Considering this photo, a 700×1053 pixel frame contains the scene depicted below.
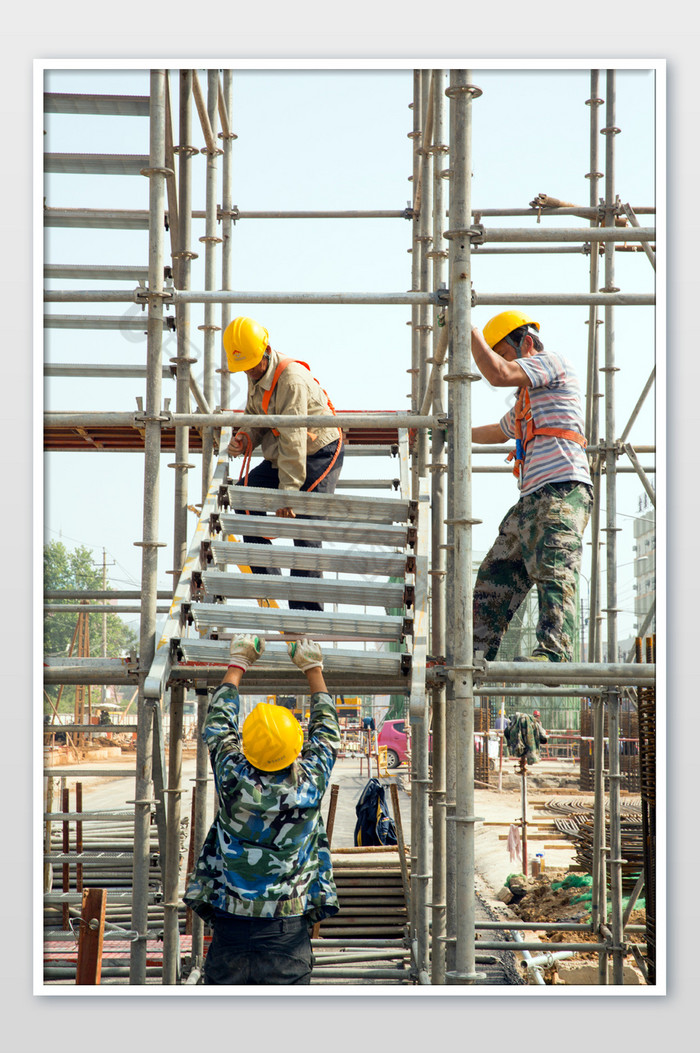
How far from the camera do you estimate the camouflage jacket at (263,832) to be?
4.20m

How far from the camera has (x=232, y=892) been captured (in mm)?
4262

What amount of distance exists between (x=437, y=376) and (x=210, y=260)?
2478 mm

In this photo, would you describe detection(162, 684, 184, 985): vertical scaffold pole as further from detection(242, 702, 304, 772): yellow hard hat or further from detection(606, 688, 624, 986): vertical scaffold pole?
detection(606, 688, 624, 986): vertical scaffold pole

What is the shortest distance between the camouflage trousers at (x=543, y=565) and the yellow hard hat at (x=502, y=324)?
0.86 meters

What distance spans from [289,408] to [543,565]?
1640 mm

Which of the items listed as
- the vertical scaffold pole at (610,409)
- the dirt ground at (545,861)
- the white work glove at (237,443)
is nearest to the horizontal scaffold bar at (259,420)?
the white work glove at (237,443)

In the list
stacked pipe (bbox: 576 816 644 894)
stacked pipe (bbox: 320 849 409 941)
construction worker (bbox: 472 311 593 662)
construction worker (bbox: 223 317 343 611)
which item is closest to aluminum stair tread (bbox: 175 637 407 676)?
construction worker (bbox: 472 311 593 662)

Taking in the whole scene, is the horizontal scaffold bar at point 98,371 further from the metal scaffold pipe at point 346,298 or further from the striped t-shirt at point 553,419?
the striped t-shirt at point 553,419

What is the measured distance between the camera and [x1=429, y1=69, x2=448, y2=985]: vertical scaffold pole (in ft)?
23.4

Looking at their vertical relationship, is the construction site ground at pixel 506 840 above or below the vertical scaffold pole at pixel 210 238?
below

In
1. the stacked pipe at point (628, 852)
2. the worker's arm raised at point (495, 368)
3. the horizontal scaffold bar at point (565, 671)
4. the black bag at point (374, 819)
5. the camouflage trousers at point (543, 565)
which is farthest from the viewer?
the black bag at point (374, 819)

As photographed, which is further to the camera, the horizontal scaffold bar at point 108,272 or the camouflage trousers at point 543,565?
the horizontal scaffold bar at point 108,272
